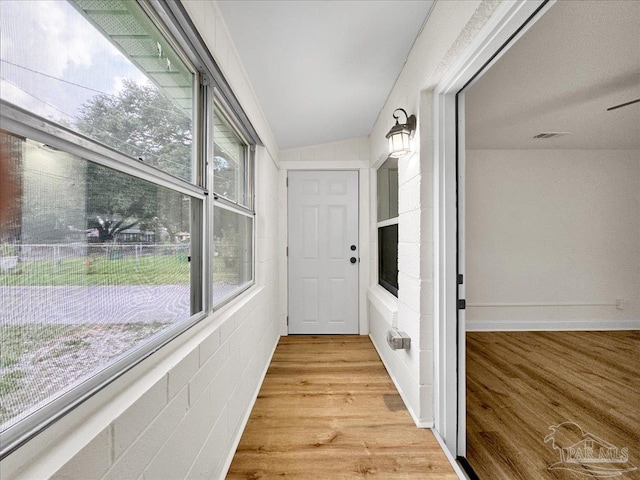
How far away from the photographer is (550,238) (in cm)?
396

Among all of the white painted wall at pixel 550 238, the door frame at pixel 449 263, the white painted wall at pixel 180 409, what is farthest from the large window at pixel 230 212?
the white painted wall at pixel 550 238

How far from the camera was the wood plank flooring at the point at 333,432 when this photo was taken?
158cm

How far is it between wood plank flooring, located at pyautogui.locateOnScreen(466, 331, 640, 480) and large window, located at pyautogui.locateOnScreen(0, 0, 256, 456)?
1.83 metres

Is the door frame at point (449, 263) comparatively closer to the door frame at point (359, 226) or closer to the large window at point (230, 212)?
the large window at point (230, 212)

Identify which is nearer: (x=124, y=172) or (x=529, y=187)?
(x=124, y=172)

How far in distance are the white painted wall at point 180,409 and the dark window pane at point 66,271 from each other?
3.3 inches

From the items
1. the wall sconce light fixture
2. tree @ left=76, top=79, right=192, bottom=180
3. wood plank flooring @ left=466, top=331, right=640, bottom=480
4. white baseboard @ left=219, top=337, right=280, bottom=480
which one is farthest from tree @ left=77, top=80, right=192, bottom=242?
wood plank flooring @ left=466, top=331, right=640, bottom=480

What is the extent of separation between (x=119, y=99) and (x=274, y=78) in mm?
1483

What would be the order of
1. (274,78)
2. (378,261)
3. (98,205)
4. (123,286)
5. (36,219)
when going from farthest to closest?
(378,261) < (274,78) < (123,286) < (98,205) < (36,219)

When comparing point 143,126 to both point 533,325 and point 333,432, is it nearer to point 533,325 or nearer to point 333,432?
point 333,432

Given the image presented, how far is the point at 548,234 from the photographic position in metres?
3.96

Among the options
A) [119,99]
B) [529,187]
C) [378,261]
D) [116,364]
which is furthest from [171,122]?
[529,187]

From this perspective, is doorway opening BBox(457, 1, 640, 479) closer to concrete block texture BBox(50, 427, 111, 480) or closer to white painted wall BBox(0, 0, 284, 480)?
white painted wall BBox(0, 0, 284, 480)

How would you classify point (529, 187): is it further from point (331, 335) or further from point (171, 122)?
point (171, 122)
